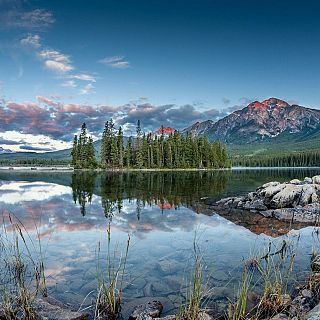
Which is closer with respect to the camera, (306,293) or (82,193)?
(306,293)

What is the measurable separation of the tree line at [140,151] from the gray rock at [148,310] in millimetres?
102696

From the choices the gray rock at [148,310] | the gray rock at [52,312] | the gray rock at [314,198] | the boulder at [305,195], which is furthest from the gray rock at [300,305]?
the gray rock at [314,198]

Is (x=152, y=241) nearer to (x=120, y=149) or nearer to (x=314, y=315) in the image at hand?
(x=314, y=315)

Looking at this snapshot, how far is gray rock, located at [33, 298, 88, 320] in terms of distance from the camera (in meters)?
7.23

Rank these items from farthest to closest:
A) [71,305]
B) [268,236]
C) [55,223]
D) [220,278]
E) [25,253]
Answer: [55,223]
[268,236]
[25,253]
[220,278]
[71,305]

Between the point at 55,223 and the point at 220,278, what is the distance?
37.4 feet

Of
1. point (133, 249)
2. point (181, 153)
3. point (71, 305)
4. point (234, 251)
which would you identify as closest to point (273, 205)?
point (234, 251)

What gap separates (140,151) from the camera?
114625mm

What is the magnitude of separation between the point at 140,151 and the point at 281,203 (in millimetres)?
92314

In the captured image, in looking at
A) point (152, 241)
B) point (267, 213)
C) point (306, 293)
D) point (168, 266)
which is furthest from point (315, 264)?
point (267, 213)

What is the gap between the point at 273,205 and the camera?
2431 centimetres

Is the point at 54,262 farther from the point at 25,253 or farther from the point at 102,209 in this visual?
the point at 102,209

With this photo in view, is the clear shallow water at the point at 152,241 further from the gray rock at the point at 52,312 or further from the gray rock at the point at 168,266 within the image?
the gray rock at the point at 52,312

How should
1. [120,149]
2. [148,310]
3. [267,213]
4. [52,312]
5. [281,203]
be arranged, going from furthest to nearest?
[120,149] → [281,203] → [267,213] → [148,310] → [52,312]
